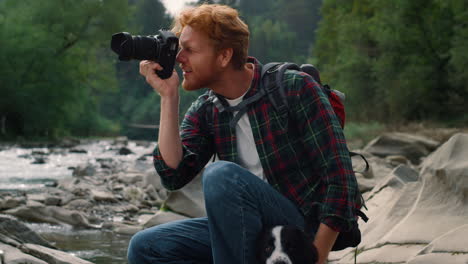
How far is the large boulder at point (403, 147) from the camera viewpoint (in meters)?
11.0

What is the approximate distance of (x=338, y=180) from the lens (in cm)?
195

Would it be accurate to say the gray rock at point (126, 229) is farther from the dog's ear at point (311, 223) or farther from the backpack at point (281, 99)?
the dog's ear at point (311, 223)

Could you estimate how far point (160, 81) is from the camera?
7.38ft

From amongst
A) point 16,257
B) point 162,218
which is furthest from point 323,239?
point 162,218

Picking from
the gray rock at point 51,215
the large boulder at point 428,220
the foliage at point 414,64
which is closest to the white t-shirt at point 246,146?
the large boulder at point 428,220

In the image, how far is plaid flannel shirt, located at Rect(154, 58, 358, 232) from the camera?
1955 millimetres

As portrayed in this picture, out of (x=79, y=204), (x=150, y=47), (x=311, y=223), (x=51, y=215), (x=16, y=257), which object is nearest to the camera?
(x=311, y=223)

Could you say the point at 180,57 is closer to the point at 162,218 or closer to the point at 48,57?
the point at 162,218

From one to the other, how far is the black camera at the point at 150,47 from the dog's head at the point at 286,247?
74 cm

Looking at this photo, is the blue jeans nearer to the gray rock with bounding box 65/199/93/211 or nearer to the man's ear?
the man's ear

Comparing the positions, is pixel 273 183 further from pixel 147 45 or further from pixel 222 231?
pixel 147 45

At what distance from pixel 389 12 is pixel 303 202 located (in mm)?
18273

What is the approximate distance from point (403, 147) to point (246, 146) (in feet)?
31.5

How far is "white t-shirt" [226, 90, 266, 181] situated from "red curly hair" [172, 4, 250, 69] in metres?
0.21
